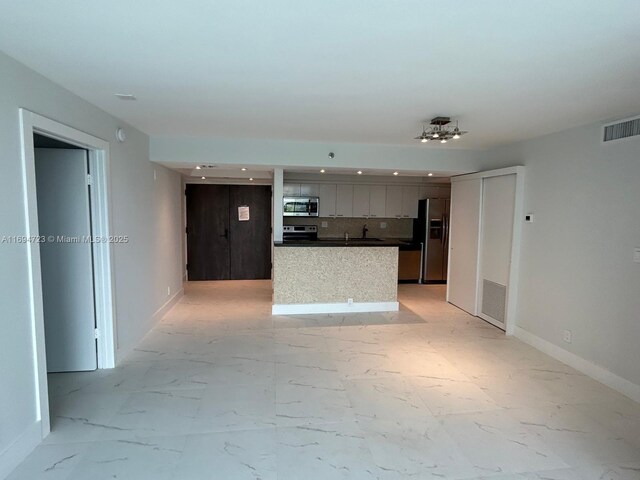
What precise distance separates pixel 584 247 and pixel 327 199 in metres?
4.64

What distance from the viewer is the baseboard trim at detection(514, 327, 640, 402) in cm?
304

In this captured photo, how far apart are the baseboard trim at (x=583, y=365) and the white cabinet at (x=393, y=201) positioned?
12.0ft

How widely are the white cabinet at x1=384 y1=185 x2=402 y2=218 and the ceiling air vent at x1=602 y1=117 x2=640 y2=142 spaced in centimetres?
436

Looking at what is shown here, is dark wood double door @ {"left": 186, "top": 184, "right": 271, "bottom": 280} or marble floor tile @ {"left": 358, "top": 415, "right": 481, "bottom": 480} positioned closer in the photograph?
marble floor tile @ {"left": 358, "top": 415, "right": 481, "bottom": 480}

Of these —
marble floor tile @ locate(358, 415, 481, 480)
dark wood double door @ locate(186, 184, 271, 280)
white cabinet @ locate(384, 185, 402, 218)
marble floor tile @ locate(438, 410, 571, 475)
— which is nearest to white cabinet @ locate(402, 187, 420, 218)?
white cabinet @ locate(384, 185, 402, 218)

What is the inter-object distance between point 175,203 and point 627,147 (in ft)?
18.6

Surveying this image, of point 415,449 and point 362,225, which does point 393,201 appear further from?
point 415,449

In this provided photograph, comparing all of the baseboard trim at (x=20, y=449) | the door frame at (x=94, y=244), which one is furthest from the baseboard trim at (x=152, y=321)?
the baseboard trim at (x=20, y=449)

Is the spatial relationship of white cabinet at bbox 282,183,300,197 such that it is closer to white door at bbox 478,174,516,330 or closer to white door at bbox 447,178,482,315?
white door at bbox 447,178,482,315

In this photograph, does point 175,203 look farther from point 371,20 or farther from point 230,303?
point 371,20

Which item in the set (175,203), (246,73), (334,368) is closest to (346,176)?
(175,203)

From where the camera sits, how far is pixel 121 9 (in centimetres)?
157

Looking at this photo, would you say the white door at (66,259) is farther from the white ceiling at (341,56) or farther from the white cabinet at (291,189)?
the white cabinet at (291,189)

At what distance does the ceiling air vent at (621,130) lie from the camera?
9.93 feet
